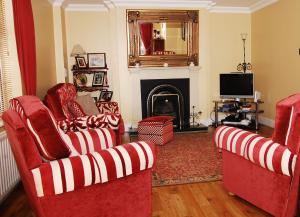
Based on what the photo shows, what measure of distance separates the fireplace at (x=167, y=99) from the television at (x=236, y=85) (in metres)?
0.75

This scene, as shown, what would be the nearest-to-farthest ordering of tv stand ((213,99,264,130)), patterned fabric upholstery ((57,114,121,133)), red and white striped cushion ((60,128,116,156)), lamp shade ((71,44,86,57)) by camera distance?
red and white striped cushion ((60,128,116,156)) < patterned fabric upholstery ((57,114,121,133)) < lamp shade ((71,44,86,57)) < tv stand ((213,99,264,130))

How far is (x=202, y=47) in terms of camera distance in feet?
18.3

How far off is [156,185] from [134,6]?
3724mm

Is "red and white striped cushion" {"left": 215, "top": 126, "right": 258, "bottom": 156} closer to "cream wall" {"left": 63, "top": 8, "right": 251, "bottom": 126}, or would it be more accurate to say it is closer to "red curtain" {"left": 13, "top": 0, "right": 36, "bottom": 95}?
"red curtain" {"left": 13, "top": 0, "right": 36, "bottom": 95}

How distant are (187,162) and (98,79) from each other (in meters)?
2.85

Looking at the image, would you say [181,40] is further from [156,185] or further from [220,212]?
[220,212]

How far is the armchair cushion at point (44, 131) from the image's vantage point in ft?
5.02

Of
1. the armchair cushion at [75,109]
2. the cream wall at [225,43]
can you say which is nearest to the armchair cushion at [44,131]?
the armchair cushion at [75,109]

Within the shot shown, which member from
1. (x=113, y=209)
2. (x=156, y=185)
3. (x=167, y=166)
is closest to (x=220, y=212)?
(x=156, y=185)

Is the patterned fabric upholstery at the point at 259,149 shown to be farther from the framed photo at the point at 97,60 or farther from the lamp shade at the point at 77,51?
the framed photo at the point at 97,60

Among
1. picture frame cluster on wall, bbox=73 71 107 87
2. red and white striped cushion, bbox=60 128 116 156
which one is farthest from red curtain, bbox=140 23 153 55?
red and white striped cushion, bbox=60 128 116 156

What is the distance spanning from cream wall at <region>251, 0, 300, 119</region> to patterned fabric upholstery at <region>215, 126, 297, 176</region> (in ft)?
9.82

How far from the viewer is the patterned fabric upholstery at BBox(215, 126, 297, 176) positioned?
69.8 inches

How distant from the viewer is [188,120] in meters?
5.62
